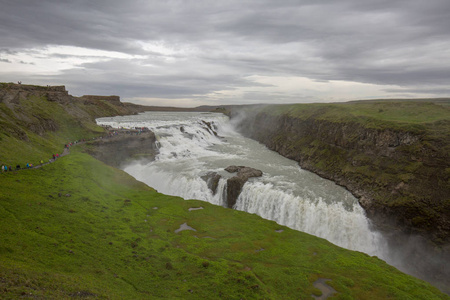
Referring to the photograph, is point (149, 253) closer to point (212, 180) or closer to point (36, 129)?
point (212, 180)

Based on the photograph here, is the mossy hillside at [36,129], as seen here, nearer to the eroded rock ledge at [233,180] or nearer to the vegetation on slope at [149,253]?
the vegetation on slope at [149,253]

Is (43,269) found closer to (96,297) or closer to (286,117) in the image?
(96,297)

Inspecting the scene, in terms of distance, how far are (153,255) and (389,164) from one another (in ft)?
114

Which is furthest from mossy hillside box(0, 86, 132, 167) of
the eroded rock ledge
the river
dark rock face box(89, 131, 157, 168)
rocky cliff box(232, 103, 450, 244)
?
rocky cliff box(232, 103, 450, 244)

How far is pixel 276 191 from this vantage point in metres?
34.7

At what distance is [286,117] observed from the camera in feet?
245

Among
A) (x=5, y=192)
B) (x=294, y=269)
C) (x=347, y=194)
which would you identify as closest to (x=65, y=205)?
(x=5, y=192)

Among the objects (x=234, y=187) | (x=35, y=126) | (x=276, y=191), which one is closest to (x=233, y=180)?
(x=234, y=187)

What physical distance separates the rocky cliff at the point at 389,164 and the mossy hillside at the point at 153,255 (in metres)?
12.9

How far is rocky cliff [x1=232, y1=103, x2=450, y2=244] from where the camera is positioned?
95.3 feet

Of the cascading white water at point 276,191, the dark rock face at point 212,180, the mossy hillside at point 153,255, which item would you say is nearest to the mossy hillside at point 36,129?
the mossy hillside at point 153,255

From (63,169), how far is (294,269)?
29.6m

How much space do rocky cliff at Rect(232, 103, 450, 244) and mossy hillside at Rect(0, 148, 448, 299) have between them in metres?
12.9

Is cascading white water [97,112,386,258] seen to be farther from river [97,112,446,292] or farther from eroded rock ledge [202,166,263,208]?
eroded rock ledge [202,166,263,208]
